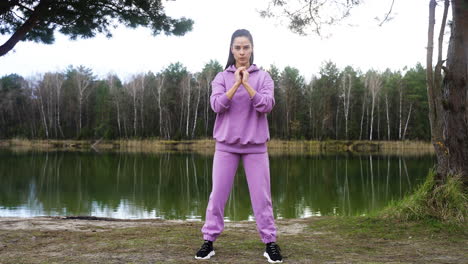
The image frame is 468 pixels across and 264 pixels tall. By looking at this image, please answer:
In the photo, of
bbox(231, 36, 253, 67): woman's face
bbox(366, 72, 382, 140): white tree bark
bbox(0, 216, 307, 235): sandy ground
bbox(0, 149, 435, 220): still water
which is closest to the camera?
bbox(231, 36, 253, 67): woman's face

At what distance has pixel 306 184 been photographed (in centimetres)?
1285

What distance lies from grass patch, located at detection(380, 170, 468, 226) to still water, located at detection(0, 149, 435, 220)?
5.43 ft

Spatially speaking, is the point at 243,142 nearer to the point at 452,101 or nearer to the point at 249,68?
the point at 249,68

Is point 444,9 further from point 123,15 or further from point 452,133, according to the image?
point 123,15

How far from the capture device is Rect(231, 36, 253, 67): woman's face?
2859 mm

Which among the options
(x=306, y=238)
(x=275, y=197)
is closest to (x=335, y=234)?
(x=306, y=238)

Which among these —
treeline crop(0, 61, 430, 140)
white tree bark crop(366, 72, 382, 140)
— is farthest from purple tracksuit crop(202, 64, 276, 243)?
white tree bark crop(366, 72, 382, 140)

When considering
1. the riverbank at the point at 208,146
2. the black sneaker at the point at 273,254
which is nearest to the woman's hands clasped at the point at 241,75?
the black sneaker at the point at 273,254

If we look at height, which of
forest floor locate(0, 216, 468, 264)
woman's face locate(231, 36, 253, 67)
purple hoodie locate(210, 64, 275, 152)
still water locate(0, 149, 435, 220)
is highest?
woman's face locate(231, 36, 253, 67)

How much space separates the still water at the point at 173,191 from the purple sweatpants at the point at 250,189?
3499 mm

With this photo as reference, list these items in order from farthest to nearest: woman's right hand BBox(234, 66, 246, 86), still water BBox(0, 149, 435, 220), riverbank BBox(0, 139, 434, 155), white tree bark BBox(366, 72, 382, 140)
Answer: white tree bark BBox(366, 72, 382, 140) → riverbank BBox(0, 139, 434, 155) → still water BBox(0, 149, 435, 220) → woman's right hand BBox(234, 66, 246, 86)

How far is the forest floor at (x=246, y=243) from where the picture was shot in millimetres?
2709

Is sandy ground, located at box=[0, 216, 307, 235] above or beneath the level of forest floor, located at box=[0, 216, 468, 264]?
beneath

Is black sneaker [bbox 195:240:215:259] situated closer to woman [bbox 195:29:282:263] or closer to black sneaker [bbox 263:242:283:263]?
woman [bbox 195:29:282:263]
